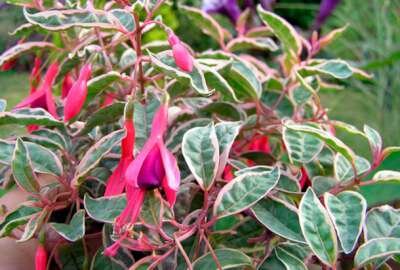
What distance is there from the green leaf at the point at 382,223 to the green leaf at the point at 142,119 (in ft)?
0.67

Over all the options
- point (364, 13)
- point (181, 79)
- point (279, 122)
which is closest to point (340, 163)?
point (279, 122)

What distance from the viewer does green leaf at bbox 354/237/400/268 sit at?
1.63 ft

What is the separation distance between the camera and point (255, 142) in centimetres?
74

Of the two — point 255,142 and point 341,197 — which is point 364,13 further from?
point 341,197

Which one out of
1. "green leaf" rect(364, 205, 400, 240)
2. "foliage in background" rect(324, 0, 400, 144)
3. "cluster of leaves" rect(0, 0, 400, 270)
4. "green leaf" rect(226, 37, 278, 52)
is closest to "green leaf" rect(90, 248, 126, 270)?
"cluster of leaves" rect(0, 0, 400, 270)

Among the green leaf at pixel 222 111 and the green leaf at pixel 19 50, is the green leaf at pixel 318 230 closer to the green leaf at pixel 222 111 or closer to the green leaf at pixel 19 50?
the green leaf at pixel 222 111

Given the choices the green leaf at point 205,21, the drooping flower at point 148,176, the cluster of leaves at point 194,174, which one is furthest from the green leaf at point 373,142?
the green leaf at point 205,21

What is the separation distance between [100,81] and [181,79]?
10cm

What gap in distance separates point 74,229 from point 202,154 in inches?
4.8

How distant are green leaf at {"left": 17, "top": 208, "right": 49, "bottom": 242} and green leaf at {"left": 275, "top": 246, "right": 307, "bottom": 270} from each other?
0.65ft

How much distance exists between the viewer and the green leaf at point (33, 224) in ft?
1.72

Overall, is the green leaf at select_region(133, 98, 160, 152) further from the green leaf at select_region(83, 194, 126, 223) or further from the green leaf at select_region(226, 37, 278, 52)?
the green leaf at select_region(226, 37, 278, 52)

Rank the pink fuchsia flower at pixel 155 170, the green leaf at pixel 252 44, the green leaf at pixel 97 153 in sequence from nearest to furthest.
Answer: the pink fuchsia flower at pixel 155 170 → the green leaf at pixel 97 153 → the green leaf at pixel 252 44

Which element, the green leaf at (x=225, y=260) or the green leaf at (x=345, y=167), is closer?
the green leaf at (x=225, y=260)
